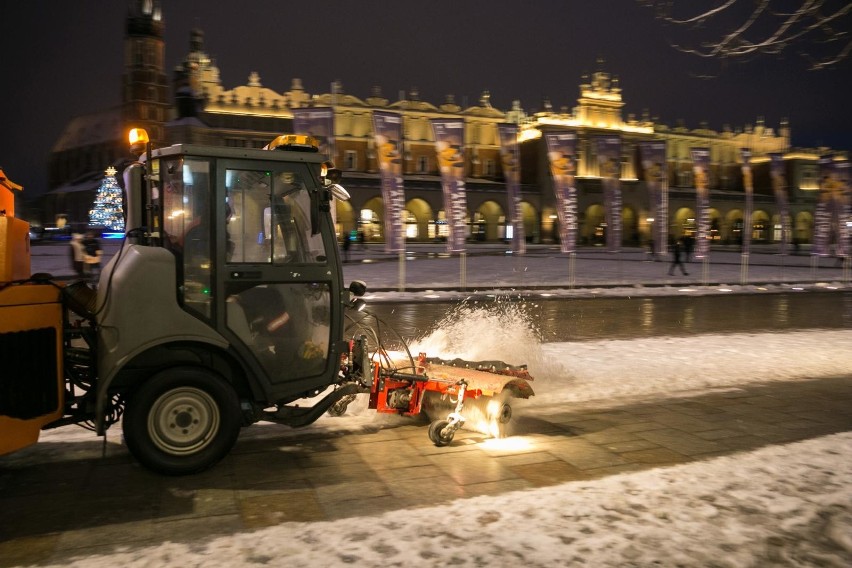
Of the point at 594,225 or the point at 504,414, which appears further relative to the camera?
the point at 594,225

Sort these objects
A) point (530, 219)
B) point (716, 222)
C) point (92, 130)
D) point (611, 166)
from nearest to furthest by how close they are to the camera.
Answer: point (611, 166) → point (530, 219) → point (716, 222) → point (92, 130)

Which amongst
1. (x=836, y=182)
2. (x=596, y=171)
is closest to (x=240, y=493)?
(x=836, y=182)

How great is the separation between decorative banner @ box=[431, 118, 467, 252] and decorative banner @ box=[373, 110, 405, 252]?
58.8 inches

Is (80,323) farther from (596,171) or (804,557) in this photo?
(596,171)

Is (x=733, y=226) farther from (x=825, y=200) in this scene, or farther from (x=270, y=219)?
(x=270, y=219)

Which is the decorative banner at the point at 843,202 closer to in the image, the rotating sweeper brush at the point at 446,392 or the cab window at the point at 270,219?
the rotating sweeper brush at the point at 446,392

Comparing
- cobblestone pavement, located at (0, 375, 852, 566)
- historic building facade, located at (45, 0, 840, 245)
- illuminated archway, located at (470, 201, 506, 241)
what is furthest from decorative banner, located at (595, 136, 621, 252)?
illuminated archway, located at (470, 201, 506, 241)

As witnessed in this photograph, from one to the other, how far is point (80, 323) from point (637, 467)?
15.9 ft

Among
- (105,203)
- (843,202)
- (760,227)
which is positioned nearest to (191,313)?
(843,202)

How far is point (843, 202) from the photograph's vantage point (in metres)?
32.9

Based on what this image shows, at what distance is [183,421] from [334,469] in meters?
1.31

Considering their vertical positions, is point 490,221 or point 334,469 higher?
point 490,221

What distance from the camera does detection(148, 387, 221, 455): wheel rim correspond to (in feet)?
17.9

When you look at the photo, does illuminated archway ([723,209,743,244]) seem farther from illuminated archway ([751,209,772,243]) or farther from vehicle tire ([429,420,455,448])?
vehicle tire ([429,420,455,448])
